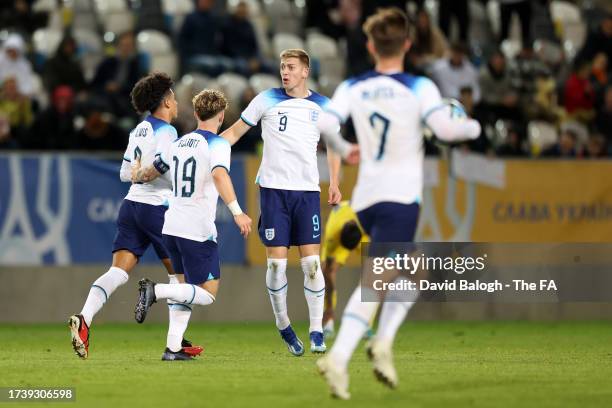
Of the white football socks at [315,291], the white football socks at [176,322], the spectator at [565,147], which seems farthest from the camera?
the spectator at [565,147]

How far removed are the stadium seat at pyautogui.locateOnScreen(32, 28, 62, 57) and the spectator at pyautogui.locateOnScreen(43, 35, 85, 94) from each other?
134cm

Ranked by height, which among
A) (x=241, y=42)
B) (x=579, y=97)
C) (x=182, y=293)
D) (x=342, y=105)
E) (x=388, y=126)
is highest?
(x=241, y=42)

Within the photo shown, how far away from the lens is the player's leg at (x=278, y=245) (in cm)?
1193

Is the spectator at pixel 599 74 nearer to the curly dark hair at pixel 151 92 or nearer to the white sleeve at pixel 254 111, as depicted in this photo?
the white sleeve at pixel 254 111

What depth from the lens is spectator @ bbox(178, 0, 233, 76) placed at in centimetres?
2152

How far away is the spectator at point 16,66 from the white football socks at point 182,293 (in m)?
9.36

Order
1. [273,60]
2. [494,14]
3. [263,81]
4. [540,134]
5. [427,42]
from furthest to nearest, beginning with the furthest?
[494,14] → [273,60] → [427,42] → [540,134] → [263,81]

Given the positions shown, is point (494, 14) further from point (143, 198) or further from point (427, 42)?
point (143, 198)

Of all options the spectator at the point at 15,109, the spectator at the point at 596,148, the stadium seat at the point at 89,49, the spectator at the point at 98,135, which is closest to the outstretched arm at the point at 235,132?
the spectator at the point at 98,135

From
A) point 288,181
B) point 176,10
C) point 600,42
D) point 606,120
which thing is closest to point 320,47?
point 176,10

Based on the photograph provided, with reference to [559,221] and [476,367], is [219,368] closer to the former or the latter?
[476,367]

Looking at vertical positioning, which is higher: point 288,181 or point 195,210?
point 288,181

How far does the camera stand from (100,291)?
39.0ft

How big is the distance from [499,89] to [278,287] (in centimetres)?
1071
